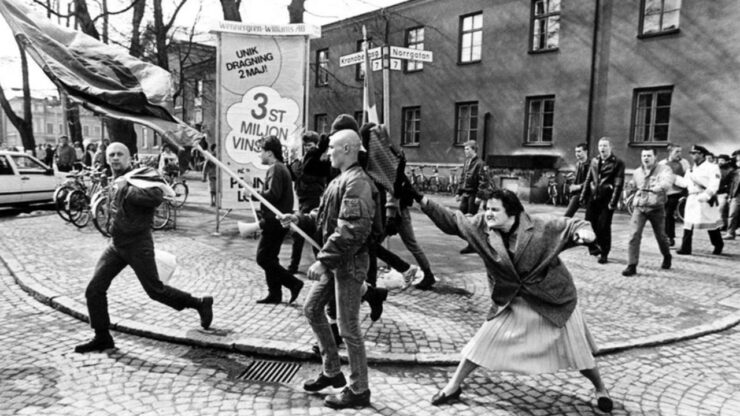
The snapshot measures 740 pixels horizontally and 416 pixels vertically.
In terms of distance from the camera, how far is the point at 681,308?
6.27 m

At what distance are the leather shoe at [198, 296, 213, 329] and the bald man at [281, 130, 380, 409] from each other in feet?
5.24

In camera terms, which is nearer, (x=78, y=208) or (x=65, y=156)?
(x=78, y=208)

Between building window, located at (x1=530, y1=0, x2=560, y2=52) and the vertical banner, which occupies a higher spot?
building window, located at (x1=530, y1=0, x2=560, y2=52)

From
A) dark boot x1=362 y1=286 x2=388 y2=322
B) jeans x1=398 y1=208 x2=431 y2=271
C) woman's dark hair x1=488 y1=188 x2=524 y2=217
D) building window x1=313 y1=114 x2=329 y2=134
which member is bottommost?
dark boot x1=362 y1=286 x2=388 y2=322

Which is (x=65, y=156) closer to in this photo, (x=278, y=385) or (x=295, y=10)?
(x=295, y=10)

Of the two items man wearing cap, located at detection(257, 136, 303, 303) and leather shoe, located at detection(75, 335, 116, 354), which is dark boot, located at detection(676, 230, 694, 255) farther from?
leather shoe, located at detection(75, 335, 116, 354)

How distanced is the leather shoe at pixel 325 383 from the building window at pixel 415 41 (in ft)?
70.5

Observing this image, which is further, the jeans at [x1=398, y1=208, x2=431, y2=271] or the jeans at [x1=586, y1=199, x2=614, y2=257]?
the jeans at [x1=586, y1=199, x2=614, y2=257]

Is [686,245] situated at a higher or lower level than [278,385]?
higher

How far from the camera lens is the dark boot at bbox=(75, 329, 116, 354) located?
4676mm

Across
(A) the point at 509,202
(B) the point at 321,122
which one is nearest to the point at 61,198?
(A) the point at 509,202

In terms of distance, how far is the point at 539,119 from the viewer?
20109 millimetres

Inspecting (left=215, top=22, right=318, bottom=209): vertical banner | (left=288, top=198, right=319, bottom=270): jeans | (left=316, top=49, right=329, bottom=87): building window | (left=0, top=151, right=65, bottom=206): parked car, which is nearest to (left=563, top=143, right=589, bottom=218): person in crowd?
(left=288, top=198, right=319, bottom=270): jeans

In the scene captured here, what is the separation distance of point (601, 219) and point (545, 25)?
13.1m
